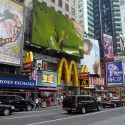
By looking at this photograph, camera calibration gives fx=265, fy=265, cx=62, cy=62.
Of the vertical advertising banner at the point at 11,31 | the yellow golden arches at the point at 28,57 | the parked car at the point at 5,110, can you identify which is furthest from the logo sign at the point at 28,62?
the parked car at the point at 5,110

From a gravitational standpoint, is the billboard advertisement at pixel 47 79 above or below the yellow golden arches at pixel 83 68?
below

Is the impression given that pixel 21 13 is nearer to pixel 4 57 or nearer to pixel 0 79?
pixel 4 57

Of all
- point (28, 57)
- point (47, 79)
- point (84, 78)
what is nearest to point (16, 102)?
point (28, 57)

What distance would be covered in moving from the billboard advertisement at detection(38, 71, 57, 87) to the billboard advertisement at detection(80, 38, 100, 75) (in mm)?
16013

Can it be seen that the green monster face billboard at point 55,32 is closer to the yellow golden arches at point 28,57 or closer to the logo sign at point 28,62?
the yellow golden arches at point 28,57

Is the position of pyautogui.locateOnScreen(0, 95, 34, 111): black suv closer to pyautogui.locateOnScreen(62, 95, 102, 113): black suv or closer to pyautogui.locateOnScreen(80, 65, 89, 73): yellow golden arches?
pyautogui.locateOnScreen(62, 95, 102, 113): black suv

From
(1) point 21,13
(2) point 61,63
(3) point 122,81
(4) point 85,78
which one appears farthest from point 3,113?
(3) point 122,81

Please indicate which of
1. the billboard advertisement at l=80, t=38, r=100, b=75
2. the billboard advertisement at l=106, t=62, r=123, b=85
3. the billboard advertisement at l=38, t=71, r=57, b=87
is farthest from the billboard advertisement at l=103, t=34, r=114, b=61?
the billboard advertisement at l=38, t=71, r=57, b=87

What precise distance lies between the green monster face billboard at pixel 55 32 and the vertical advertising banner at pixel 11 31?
3920mm

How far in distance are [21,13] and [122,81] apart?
41.1m

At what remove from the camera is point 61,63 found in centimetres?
5853

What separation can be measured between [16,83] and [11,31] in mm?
9044

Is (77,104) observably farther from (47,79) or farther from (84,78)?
(84,78)

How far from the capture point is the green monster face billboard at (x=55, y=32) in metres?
50.7
